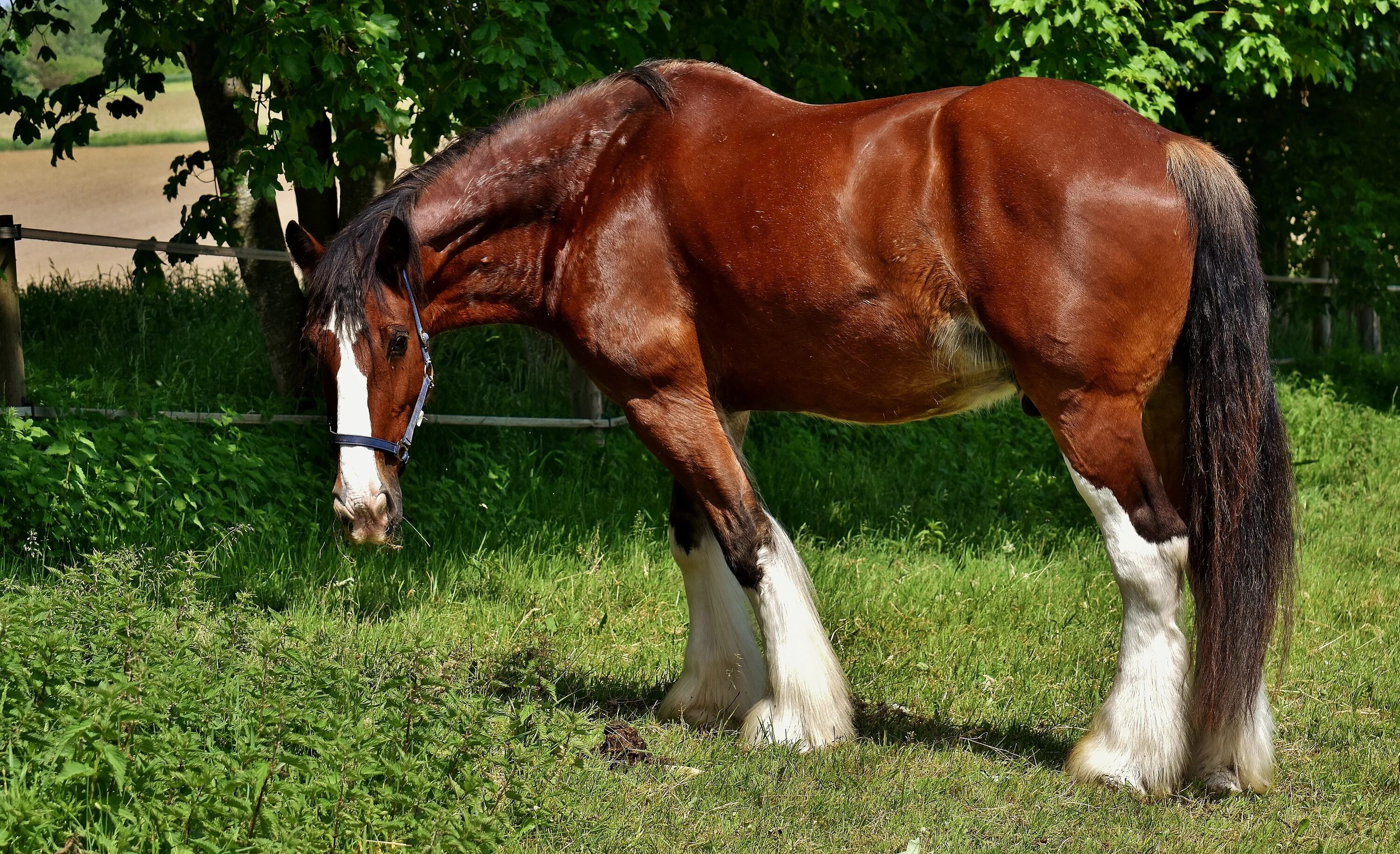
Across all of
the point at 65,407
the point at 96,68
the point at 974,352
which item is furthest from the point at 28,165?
the point at 974,352

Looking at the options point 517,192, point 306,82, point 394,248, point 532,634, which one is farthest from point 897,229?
point 306,82

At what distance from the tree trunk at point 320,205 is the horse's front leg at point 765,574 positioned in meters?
3.54

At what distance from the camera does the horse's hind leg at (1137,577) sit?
11.8ft

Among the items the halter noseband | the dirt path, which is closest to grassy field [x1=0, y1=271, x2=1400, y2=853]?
the halter noseband

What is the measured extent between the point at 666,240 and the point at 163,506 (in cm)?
292

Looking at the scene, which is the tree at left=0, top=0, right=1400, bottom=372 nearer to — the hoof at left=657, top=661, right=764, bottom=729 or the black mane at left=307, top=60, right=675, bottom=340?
the black mane at left=307, top=60, right=675, bottom=340

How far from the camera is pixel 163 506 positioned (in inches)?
219

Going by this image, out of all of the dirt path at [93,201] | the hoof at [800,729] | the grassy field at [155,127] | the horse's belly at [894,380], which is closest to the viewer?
the horse's belly at [894,380]

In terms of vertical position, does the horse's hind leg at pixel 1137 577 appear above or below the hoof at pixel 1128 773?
above

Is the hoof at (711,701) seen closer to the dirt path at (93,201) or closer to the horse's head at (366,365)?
the horse's head at (366,365)

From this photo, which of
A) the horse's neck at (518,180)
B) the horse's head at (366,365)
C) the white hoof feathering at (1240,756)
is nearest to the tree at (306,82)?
the horse's head at (366,365)

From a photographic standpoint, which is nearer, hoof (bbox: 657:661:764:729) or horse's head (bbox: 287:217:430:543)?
horse's head (bbox: 287:217:430:543)

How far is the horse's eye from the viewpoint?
4090mm

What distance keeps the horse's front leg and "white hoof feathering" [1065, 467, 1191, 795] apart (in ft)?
2.96
